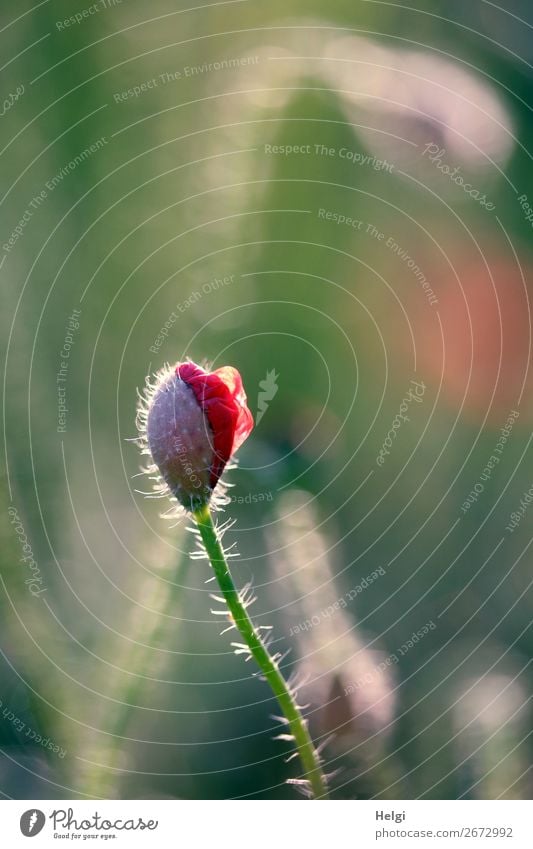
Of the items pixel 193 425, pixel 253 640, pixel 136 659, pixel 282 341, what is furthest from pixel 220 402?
pixel 282 341

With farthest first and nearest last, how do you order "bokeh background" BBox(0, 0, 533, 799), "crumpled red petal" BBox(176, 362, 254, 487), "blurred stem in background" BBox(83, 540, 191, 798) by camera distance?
"bokeh background" BBox(0, 0, 533, 799), "blurred stem in background" BBox(83, 540, 191, 798), "crumpled red petal" BBox(176, 362, 254, 487)

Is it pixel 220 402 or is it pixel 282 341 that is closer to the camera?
pixel 220 402

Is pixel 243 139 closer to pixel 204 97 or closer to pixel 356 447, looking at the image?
pixel 204 97

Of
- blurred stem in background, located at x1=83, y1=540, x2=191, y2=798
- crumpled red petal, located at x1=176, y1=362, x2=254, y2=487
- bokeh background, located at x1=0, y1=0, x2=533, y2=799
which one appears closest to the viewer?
crumpled red petal, located at x1=176, y1=362, x2=254, y2=487

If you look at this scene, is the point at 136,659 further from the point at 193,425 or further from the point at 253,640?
the point at 193,425

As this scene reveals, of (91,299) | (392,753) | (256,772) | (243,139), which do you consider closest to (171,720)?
(256,772)

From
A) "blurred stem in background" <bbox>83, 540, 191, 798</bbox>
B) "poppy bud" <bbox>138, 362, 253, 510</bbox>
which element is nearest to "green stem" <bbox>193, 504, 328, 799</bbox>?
"poppy bud" <bbox>138, 362, 253, 510</bbox>

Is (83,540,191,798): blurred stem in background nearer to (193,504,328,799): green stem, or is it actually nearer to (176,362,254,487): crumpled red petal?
(193,504,328,799): green stem
